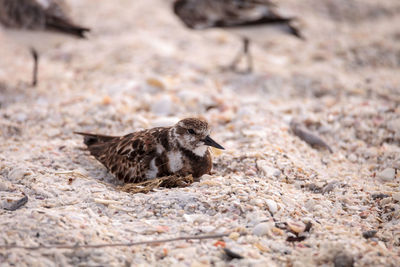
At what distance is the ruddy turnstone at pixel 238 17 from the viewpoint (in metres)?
5.24

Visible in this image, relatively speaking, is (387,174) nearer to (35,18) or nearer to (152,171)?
(152,171)

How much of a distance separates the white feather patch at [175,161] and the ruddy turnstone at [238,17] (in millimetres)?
2668

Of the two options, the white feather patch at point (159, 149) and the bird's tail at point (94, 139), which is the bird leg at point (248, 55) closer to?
the bird's tail at point (94, 139)

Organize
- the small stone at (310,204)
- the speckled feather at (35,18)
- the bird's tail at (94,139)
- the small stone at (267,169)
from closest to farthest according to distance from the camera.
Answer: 1. the small stone at (310,204)
2. the small stone at (267,169)
3. the bird's tail at (94,139)
4. the speckled feather at (35,18)

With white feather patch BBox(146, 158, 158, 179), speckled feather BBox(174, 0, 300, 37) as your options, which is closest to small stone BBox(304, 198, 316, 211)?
white feather patch BBox(146, 158, 158, 179)

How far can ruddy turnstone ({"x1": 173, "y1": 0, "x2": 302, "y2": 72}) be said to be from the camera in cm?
524

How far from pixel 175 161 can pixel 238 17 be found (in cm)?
286

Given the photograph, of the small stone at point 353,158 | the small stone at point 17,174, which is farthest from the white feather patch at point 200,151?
the small stone at point 353,158

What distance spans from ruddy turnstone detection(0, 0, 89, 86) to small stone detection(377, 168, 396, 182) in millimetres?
3109

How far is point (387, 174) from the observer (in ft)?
11.0

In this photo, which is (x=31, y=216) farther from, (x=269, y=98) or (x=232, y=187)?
(x=269, y=98)

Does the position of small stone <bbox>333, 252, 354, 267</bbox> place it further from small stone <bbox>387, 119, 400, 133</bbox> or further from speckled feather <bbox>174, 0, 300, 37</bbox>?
speckled feather <bbox>174, 0, 300, 37</bbox>

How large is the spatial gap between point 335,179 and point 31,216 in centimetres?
197

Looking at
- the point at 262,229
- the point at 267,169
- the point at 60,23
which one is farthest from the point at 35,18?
the point at 262,229
